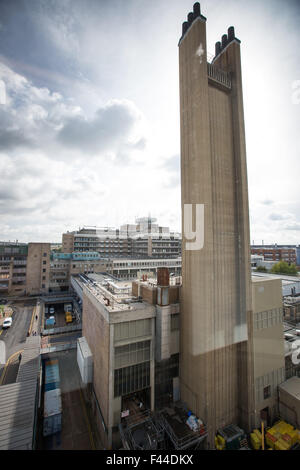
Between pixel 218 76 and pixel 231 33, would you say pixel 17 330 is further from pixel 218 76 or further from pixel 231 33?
pixel 231 33

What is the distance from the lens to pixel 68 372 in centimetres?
2880

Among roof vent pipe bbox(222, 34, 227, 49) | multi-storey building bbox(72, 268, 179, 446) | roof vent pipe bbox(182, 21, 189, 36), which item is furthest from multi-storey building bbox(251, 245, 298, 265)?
roof vent pipe bbox(182, 21, 189, 36)

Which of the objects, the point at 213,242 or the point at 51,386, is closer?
the point at 213,242

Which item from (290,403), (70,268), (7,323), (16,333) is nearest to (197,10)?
(290,403)

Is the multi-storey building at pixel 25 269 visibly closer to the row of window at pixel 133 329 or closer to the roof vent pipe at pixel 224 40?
the row of window at pixel 133 329

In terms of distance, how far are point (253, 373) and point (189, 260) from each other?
11.6 m

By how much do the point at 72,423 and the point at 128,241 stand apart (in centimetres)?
8761

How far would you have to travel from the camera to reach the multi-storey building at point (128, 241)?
8931 cm

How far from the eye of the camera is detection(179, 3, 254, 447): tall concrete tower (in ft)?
59.8

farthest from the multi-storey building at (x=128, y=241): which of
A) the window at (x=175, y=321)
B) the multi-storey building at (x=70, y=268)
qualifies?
the window at (x=175, y=321)

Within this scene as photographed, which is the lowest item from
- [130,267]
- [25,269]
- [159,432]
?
[159,432]

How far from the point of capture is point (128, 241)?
351 ft

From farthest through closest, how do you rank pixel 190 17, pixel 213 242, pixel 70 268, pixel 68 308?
pixel 70 268 → pixel 68 308 → pixel 190 17 → pixel 213 242

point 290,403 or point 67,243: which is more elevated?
point 67,243
